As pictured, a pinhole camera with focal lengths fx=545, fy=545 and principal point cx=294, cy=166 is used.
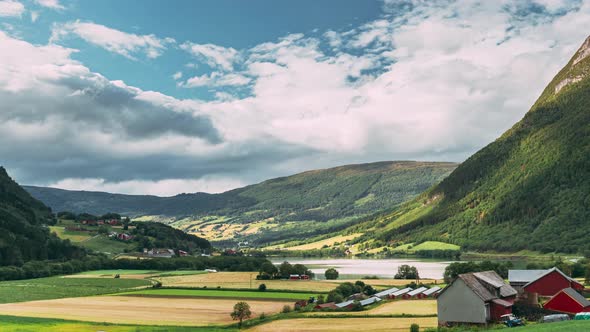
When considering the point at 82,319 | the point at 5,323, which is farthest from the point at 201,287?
the point at 5,323

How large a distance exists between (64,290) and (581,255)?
575ft

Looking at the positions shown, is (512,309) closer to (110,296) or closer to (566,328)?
(566,328)

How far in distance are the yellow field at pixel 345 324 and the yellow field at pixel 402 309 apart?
519 centimetres

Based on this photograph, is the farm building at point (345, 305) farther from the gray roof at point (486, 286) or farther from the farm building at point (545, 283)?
the farm building at point (545, 283)

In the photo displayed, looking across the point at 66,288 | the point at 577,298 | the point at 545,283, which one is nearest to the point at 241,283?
the point at 66,288

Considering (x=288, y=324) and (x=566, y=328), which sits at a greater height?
(x=566, y=328)

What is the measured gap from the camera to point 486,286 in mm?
67812

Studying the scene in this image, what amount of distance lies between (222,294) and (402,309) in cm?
4276

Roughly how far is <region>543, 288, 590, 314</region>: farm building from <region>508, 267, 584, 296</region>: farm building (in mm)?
13113

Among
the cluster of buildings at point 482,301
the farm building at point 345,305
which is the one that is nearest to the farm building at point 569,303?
the cluster of buildings at point 482,301

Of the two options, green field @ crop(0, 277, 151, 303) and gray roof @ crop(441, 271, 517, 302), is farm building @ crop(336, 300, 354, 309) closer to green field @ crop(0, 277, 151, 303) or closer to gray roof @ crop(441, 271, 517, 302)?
gray roof @ crop(441, 271, 517, 302)

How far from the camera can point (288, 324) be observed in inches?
2712

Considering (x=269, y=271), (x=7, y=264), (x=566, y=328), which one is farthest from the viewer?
(x=7, y=264)

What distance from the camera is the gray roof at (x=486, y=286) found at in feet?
211
